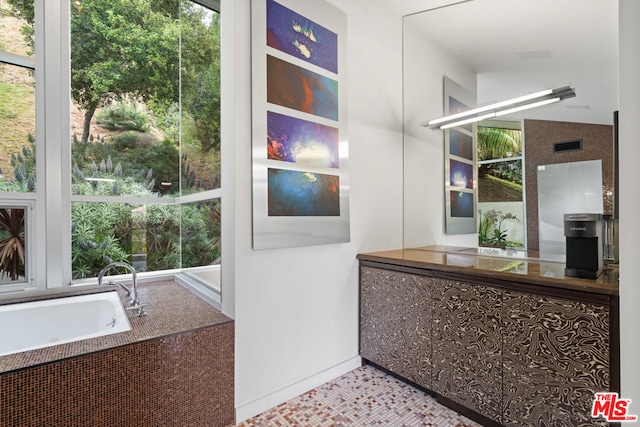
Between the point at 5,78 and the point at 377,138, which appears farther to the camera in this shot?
the point at 377,138

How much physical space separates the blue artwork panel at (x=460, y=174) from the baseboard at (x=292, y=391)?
175 cm

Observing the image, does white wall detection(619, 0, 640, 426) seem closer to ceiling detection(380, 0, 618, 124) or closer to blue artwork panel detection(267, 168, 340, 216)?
ceiling detection(380, 0, 618, 124)

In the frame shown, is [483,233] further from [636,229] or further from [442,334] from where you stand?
[636,229]

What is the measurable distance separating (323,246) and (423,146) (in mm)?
1427

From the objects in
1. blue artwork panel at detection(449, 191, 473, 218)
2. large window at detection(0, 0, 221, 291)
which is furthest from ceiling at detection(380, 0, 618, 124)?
large window at detection(0, 0, 221, 291)

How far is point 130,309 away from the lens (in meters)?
2.06

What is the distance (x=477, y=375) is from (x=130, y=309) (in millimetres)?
2236

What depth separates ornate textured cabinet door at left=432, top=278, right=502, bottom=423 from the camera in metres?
1.80

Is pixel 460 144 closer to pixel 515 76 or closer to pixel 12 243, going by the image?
pixel 515 76

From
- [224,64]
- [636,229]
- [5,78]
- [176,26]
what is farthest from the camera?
[176,26]

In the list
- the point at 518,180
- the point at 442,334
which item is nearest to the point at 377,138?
the point at 518,180

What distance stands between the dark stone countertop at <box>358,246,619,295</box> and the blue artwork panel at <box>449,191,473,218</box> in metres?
0.30

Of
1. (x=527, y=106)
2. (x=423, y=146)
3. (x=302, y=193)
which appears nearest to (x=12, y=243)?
(x=302, y=193)

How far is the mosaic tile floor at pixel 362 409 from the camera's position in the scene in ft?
6.32
